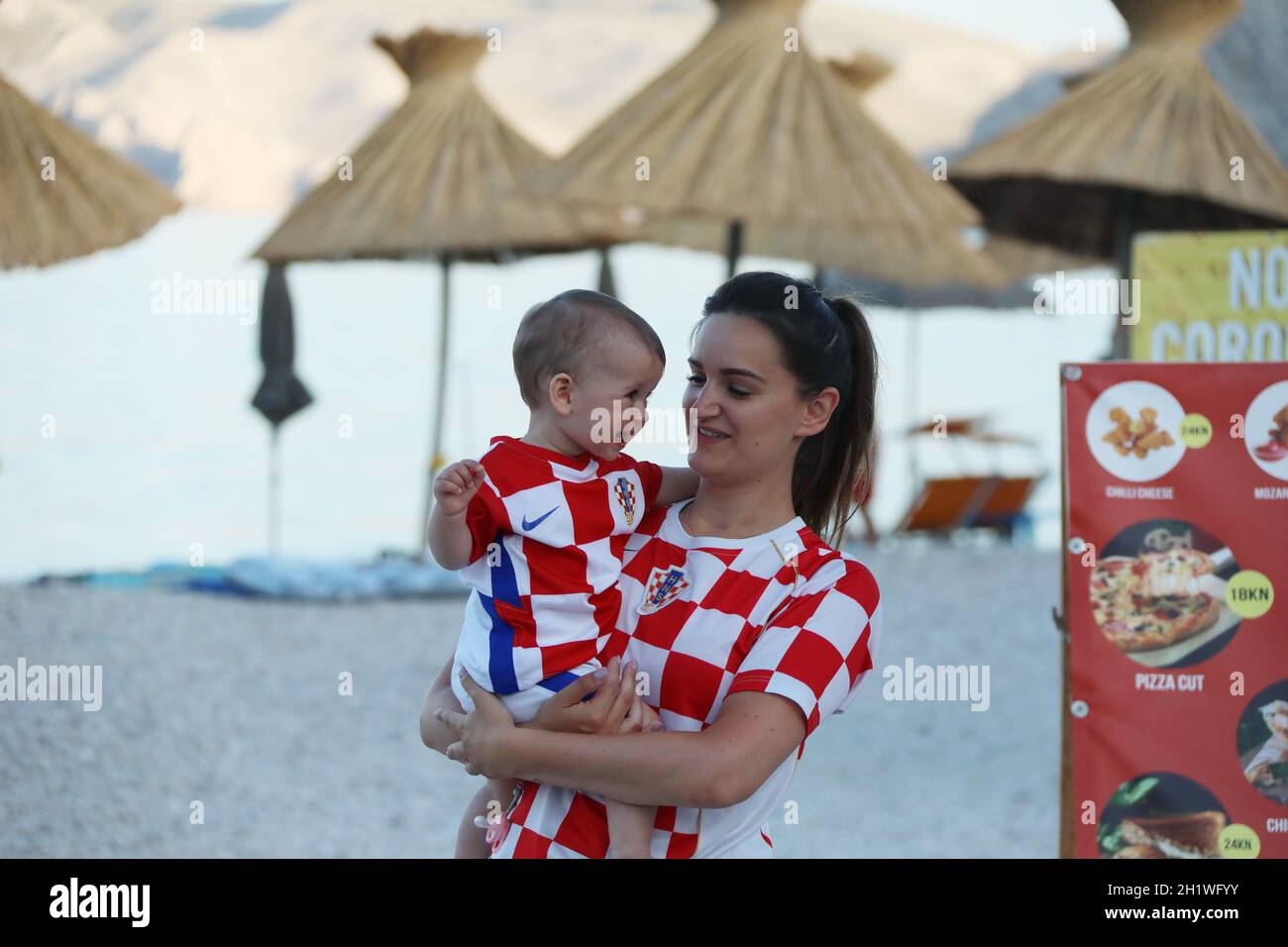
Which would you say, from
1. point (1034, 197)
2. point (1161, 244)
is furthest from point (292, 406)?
point (1161, 244)

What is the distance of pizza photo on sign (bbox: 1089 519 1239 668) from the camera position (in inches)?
125

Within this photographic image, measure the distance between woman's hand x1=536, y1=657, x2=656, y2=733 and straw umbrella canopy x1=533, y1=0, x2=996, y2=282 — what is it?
4.00 metres

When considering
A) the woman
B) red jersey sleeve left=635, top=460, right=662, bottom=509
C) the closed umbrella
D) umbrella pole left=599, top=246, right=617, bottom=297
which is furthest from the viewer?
umbrella pole left=599, top=246, right=617, bottom=297

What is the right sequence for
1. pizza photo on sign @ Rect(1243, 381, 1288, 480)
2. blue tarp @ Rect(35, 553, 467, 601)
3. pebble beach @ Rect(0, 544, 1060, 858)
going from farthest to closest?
1. blue tarp @ Rect(35, 553, 467, 601)
2. pebble beach @ Rect(0, 544, 1060, 858)
3. pizza photo on sign @ Rect(1243, 381, 1288, 480)

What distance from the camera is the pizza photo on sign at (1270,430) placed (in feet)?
10.3

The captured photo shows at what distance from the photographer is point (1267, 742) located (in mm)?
3143

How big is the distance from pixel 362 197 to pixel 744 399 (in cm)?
665

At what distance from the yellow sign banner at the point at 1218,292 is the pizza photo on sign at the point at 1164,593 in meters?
0.77

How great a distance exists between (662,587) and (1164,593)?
5.25ft

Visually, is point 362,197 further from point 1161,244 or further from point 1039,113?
point 1161,244

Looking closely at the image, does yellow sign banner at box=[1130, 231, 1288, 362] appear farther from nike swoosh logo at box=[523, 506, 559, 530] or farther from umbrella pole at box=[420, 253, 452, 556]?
umbrella pole at box=[420, 253, 452, 556]

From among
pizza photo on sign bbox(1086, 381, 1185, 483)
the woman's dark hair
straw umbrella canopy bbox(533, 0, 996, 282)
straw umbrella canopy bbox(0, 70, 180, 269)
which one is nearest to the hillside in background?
straw umbrella canopy bbox(533, 0, 996, 282)

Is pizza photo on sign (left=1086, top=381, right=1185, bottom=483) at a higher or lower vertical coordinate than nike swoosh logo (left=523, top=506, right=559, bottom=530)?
higher

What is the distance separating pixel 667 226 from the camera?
10406mm
